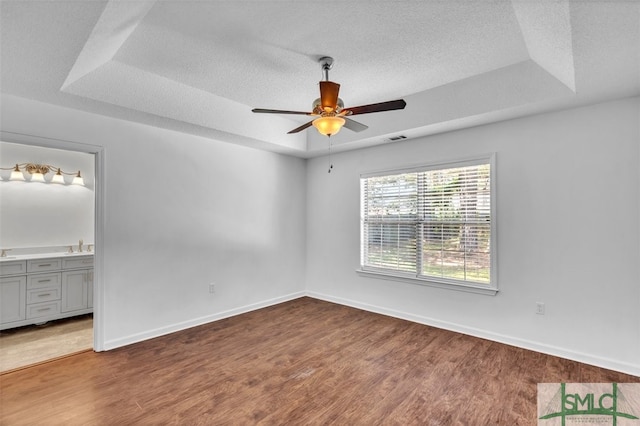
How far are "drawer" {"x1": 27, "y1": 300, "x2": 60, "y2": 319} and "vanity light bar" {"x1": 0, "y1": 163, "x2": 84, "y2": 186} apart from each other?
69.4 inches

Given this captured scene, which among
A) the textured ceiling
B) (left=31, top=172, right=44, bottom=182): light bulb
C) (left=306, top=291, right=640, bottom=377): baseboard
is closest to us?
the textured ceiling

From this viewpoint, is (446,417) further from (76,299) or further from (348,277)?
(76,299)

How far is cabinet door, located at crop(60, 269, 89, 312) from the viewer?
13.7 feet

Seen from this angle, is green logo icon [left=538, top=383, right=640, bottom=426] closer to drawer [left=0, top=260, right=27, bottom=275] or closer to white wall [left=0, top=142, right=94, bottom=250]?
drawer [left=0, top=260, right=27, bottom=275]

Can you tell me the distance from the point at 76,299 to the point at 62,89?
2.95 m

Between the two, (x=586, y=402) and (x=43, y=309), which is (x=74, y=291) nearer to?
(x=43, y=309)

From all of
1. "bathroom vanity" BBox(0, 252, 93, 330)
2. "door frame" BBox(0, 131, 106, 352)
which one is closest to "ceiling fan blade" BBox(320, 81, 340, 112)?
"door frame" BBox(0, 131, 106, 352)

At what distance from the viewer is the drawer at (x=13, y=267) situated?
374cm

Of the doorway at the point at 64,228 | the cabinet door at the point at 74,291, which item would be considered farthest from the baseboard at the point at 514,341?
the cabinet door at the point at 74,291

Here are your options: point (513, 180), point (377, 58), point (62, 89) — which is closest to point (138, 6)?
point (62, 89)

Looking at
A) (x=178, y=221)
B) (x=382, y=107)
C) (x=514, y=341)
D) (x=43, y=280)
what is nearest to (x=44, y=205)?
(x=43, y=280)

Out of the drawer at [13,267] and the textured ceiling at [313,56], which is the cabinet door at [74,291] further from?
the textured ceiling at [313,56]

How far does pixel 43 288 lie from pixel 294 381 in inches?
142

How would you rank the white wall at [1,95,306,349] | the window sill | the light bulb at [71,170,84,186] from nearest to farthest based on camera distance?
the white wall at [1,95,306,349] → the window sill → the light bulb at [71,170,84,186]
